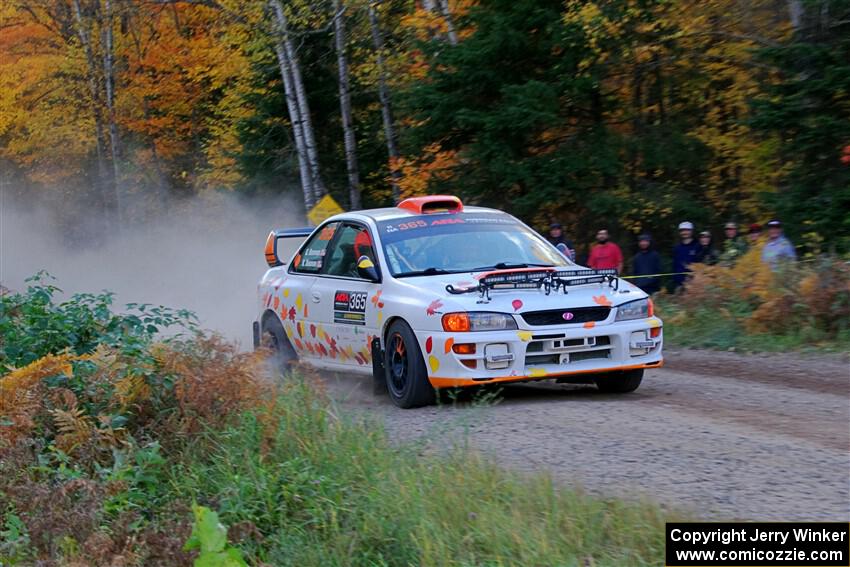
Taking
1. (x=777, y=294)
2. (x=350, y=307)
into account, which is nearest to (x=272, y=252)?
(x=350, y=307)

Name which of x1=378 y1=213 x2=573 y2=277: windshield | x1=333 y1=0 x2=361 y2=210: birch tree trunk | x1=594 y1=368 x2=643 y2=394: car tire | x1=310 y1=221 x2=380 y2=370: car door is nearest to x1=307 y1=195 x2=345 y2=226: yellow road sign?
x1=333 y1=0 x2=361 y2=210: birch tree trunk

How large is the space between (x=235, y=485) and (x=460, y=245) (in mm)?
3864

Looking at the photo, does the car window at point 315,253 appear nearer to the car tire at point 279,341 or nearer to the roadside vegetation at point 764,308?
the car tire at point 279,341

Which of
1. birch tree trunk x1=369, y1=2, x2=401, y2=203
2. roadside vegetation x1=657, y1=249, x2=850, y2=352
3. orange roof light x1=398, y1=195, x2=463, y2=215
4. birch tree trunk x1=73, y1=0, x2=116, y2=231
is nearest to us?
orange roof light x1=398, y1=195, x2=463, y2=215

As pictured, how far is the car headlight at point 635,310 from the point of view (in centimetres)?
841

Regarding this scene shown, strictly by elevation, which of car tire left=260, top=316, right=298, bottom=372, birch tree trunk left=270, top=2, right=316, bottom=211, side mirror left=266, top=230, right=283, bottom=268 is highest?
birch tree trunk left=270, top=2, right=316, bottom=211

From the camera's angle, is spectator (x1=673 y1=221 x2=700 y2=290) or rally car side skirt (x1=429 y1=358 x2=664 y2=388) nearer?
rally car side skirt (x1=429 y1=358 x2=664 y2=388)

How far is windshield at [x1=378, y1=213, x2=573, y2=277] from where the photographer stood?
9211 millimetres

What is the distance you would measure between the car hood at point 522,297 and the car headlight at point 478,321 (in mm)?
48

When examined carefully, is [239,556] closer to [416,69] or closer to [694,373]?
[694,373]

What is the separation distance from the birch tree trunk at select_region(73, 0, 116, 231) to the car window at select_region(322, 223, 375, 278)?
90.9ft

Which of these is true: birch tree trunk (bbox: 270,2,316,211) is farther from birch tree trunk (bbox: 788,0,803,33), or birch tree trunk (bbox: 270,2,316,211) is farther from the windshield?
the windshield

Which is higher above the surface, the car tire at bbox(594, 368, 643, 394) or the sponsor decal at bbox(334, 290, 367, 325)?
the sponsor decal at bbox(334, 290, 367, 325)

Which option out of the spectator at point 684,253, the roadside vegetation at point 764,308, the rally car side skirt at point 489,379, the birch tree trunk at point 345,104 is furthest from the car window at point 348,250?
the birch tree trunk at point 345,104
